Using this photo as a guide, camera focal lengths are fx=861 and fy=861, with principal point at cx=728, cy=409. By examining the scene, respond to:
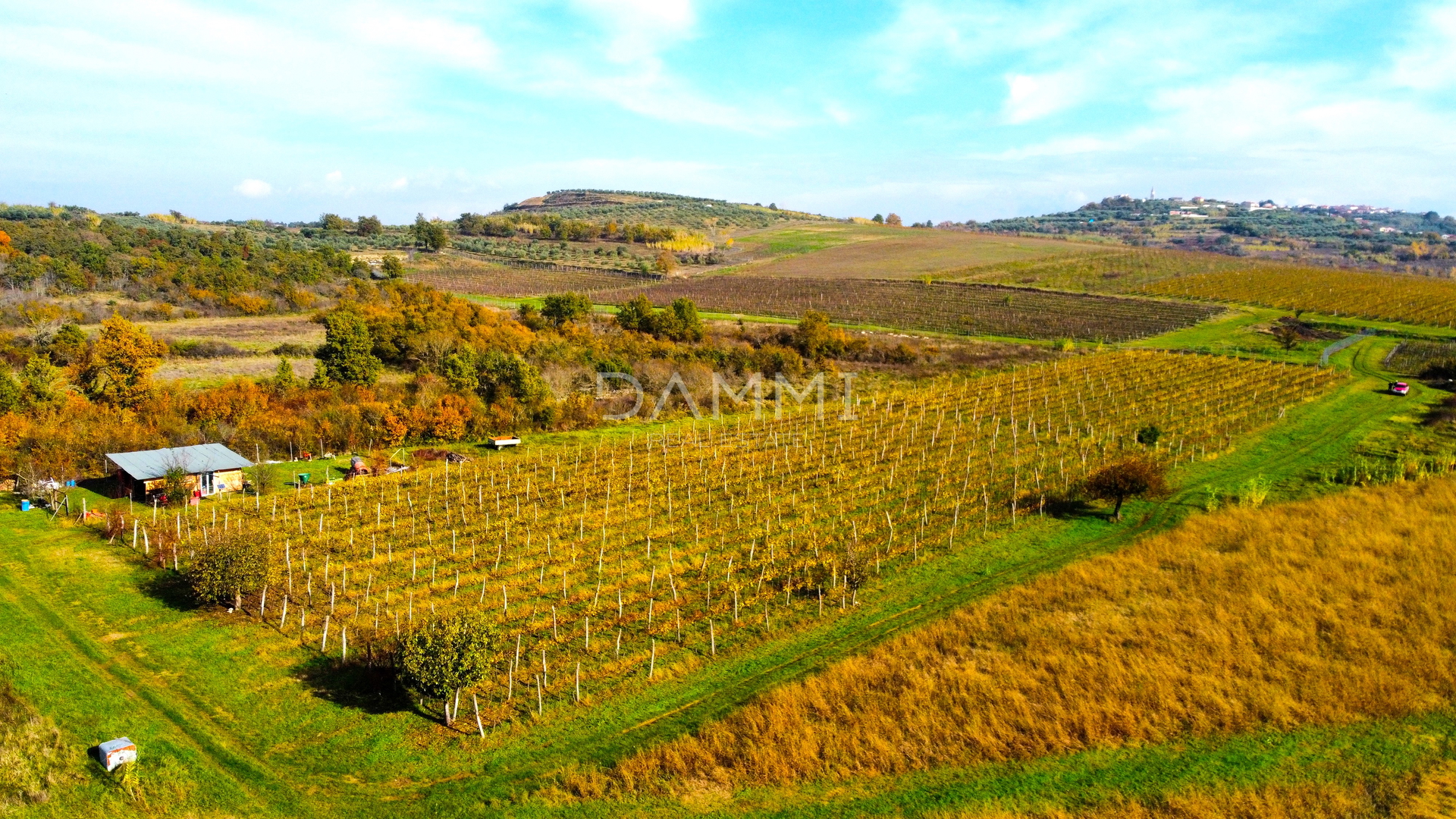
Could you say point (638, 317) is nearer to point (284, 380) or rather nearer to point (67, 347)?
point (284, 380)

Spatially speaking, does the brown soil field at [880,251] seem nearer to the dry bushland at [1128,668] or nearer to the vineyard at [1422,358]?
the vineyard at [1422,358]

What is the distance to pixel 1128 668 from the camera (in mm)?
19719

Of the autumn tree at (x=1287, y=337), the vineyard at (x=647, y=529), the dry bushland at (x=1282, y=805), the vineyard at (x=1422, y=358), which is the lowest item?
the dry bushland at (x=1282, y=805)

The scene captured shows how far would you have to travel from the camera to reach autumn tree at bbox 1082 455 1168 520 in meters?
30.0

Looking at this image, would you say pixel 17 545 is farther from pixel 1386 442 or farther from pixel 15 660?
pixel 1386 442

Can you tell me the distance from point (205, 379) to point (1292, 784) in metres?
51.1

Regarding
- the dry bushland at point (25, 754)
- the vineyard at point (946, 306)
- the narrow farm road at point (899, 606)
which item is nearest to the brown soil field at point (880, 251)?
the vineyard at point (946, 306)

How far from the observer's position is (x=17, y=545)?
2680cm

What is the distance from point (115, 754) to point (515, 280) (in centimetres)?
9393

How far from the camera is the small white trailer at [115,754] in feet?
51.8

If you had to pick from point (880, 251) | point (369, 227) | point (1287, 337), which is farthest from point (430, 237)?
point (1287, 337)

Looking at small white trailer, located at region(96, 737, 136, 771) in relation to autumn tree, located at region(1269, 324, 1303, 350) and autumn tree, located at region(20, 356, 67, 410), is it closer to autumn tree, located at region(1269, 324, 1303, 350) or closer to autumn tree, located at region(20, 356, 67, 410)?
autumn tree, located at region(20, 356, 67, 410)

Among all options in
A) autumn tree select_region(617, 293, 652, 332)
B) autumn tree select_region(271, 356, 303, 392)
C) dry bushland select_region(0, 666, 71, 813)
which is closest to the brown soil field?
autumn tree select_region(617, 293, 652, 332)

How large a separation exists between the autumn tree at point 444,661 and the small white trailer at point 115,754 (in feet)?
15.7
